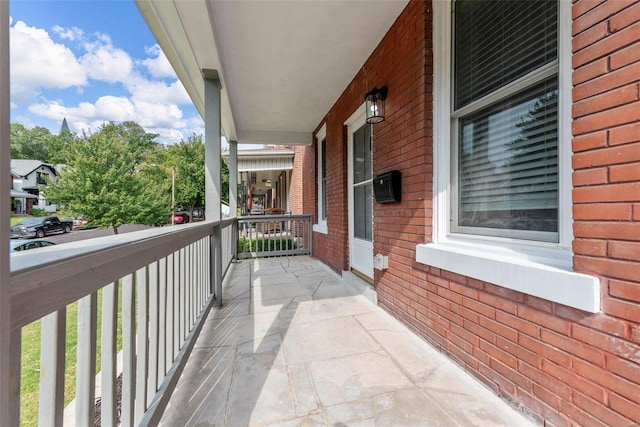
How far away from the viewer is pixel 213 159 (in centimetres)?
298

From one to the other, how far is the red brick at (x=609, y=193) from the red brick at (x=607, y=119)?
0.76ft

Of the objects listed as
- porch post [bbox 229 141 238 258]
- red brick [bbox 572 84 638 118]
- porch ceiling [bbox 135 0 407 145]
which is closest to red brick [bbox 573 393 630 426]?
red brick [bbox 572 84 638 118]

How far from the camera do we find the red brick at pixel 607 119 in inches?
40.3

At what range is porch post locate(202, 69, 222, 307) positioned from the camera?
2.98 m

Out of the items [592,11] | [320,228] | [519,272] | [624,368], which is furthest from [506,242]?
[320,228]

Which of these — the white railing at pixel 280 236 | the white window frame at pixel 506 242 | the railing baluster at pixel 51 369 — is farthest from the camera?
the white railing at pixel 280 236

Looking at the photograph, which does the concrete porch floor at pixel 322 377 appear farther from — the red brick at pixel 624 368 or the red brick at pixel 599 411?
the red brick at pixel 624 368

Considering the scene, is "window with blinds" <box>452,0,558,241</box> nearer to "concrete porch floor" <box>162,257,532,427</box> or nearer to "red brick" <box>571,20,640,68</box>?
"red brick" <box>571,20,640,68</box>

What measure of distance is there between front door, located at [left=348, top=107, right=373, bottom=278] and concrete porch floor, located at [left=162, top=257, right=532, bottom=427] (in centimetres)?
83

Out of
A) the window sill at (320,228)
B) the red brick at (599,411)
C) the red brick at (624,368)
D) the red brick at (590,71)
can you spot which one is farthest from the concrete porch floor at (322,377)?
the window sill at (320,228)

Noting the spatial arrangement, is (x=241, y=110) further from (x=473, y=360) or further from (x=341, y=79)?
(x=473, y=360)

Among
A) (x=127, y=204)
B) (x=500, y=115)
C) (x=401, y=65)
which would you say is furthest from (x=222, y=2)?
(x=127, y=204)

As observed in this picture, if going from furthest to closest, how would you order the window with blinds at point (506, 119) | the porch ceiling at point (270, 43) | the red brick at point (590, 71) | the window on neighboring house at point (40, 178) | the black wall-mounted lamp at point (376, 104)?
1. the black wall-mounted lamp at point (376, 104)
2. the porch ceiling at point (270, 43)
3. the window on neighboring house at point (40, 178)
4. the window with blinds at point (506, 119)
5. the red brick at point (590, 71)

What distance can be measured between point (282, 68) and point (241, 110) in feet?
5.47
